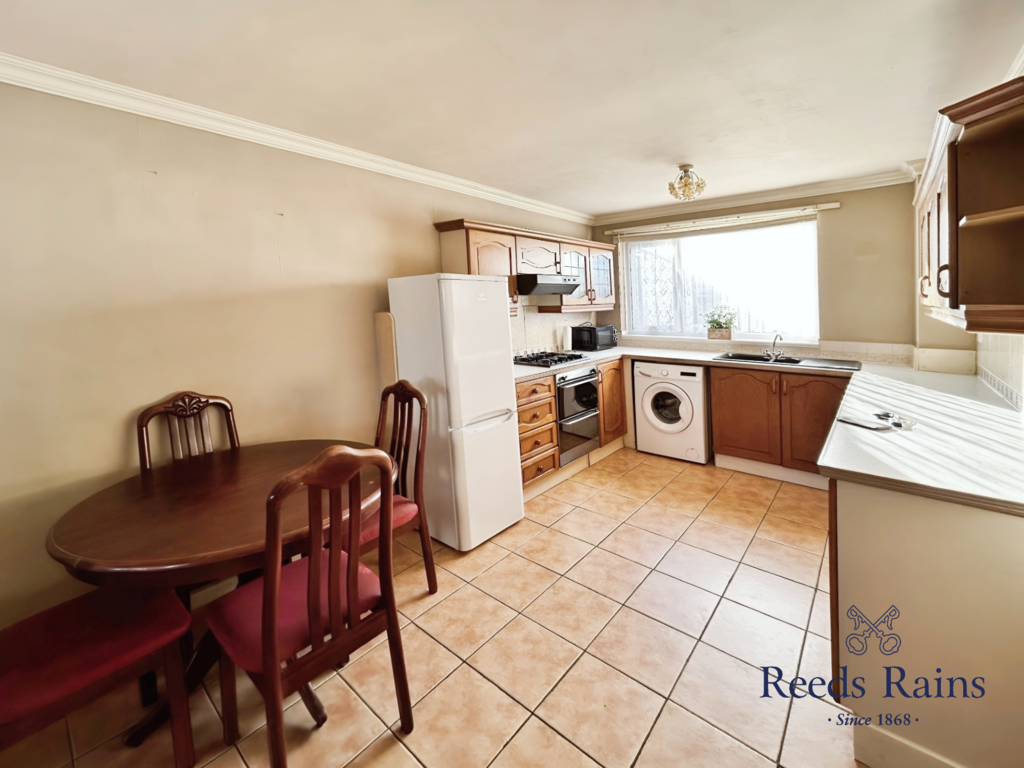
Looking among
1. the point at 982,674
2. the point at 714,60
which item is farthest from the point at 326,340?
the point at 982,674

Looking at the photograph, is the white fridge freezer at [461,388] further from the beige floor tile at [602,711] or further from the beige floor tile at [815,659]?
the beige floor tile at [815,659]

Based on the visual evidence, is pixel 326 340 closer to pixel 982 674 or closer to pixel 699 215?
pixel 982 674

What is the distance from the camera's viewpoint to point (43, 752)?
1544 millimetres

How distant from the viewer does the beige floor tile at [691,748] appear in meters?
1.40

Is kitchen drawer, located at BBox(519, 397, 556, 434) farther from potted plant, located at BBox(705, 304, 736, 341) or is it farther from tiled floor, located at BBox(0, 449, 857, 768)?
potted plant, located at BBox(705, 304, 736, 341)

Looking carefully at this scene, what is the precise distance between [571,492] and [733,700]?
1.89 m

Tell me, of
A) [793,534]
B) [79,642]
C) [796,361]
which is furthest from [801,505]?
[79,642]

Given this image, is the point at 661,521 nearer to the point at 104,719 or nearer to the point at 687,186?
the point at 687,186

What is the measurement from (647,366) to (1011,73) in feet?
8.47

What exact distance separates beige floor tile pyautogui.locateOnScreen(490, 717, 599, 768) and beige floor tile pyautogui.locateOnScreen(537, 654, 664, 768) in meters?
0.03

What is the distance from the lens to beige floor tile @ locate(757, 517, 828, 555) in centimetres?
259

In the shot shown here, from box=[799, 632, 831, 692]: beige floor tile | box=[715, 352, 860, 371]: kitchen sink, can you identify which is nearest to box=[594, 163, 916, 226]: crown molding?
box=[715, 352, 860, 371]: kitchen sink

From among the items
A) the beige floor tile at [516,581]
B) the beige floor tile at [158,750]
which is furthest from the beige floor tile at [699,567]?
the beige floor tile at [158,750]

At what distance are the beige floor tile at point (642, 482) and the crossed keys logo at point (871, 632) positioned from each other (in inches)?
73.4
